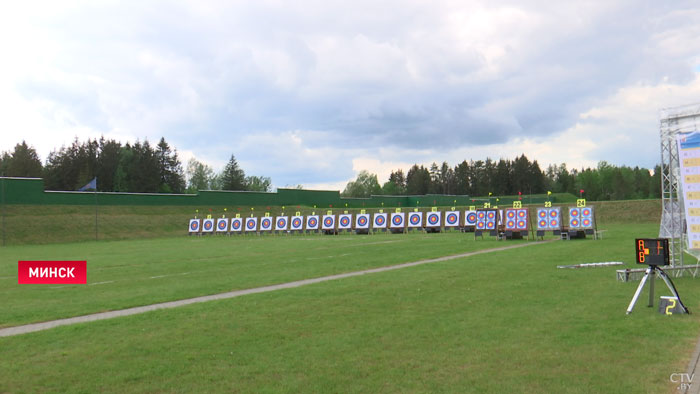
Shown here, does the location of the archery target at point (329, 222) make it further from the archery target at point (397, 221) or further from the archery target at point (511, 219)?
the archery target at point (511, 219)

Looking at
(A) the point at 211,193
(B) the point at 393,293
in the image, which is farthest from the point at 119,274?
(A) the point at 211,193

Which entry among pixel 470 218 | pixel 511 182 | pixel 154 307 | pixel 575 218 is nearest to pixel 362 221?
pixel 470 218

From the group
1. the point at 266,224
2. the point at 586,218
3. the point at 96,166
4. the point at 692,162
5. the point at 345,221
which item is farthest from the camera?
the point at 96,166

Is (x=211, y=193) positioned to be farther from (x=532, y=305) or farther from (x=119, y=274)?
(x=532, y=305)

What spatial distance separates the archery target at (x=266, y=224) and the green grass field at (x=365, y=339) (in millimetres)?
33448

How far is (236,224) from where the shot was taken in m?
47.1

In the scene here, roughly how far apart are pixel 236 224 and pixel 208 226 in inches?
97.8

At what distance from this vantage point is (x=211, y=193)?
57000 mm

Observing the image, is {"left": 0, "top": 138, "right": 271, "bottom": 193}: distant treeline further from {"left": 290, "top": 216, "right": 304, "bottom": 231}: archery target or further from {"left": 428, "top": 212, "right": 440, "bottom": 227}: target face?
{"left": 428, "top": 212, "right": 440, "bottom": 227}: target face

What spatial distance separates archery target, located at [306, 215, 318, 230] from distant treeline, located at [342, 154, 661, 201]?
6989cm

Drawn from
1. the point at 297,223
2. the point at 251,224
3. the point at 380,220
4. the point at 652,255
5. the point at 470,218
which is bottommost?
the point at 251,224

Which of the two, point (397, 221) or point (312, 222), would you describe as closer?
point (397, 221)

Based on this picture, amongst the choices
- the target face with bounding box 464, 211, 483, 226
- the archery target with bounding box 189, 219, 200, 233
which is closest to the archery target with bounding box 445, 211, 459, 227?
the target face with bounding box 464, 211, 483, 226

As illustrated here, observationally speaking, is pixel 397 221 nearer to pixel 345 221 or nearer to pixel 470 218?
pixel 345 221
